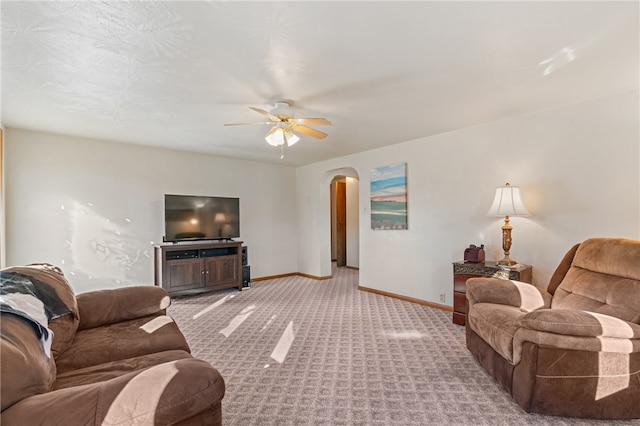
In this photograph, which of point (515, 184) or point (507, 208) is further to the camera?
point (515, 184)

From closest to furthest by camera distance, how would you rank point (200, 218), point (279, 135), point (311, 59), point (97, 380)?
point (97, 380), point (311, 59), point (279, 135), point (200, 218)

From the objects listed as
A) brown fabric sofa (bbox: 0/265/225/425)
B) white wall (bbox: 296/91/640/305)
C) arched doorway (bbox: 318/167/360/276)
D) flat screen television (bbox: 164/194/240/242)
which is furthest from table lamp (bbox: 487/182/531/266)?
flat screen television (bbox: 164/194/240/242)

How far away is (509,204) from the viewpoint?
3.25 metres

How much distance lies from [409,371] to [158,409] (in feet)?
6.59

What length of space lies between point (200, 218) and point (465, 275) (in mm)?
4074

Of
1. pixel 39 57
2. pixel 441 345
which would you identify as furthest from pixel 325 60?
pixel 441 345

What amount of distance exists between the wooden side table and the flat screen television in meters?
3.72

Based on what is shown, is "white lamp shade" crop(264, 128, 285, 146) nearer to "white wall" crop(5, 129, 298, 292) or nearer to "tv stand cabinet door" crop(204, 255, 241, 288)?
"tv stand cabinet door" crop(204, 255, 241, 288)

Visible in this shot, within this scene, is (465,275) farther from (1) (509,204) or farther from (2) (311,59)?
(2) (311,59)

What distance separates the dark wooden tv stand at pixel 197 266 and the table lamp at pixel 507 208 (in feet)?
13.1

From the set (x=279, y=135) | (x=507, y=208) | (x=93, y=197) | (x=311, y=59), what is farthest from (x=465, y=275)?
(x=93, y=197)

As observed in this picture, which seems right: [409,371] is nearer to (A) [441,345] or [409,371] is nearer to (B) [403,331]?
(A) [441,345]

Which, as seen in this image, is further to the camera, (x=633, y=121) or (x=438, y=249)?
(x=438, y=249)

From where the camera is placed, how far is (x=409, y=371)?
2.47m
